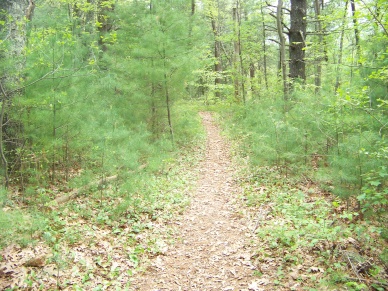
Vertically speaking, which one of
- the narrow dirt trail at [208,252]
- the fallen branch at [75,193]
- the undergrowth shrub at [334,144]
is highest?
the undergrowth shrub at [334,144]

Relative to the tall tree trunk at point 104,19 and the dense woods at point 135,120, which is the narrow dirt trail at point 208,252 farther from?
the tall tree trunk at point 104,19

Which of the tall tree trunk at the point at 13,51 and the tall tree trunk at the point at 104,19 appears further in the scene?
Answer: the tall tree trunk at the point at 104,19

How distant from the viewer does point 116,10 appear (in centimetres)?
1166

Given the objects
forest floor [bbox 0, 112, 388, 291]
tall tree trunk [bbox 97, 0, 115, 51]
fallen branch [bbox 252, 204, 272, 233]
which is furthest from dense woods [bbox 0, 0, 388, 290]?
fallen branch [bbox 252, 204, 272, 233]

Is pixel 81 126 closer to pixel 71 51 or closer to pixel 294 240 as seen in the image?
pixel 71 51

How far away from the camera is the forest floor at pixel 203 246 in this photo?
398cm

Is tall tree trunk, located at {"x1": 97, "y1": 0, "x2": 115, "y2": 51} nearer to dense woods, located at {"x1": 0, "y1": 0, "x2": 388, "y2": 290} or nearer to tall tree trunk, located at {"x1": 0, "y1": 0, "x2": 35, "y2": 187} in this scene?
dense woods, located at {"x1": 0, "y1": 0, "x2": 388, "y2": 290}

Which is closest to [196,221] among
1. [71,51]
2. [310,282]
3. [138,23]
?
[310,282]

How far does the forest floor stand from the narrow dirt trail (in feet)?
0.06

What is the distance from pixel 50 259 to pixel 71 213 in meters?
1.75

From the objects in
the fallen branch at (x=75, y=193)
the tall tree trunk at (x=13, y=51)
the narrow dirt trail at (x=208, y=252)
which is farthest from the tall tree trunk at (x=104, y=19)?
the narrow dirt trail at (x=208, y=252)

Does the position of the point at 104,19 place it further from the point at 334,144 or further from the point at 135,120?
the point at 334,144

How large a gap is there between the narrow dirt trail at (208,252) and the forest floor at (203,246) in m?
0.02

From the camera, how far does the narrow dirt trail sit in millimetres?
4402
